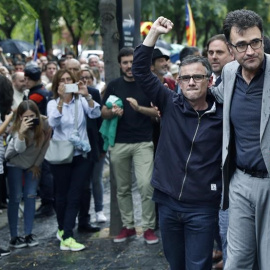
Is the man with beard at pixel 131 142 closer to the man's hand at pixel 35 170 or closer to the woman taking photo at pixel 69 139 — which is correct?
the woman taking photo at pixel 69 139

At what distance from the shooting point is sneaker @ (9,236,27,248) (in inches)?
317

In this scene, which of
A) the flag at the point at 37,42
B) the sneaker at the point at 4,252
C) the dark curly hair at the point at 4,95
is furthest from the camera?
the flag at the point at 37,42

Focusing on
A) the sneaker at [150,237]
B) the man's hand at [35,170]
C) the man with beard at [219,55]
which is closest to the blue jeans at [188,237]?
the man with beard at [219,55]

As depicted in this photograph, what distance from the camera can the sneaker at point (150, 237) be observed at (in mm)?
7867

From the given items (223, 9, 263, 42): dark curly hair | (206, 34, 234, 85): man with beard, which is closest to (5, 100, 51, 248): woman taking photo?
(206, 34, 234, 85): man with beard

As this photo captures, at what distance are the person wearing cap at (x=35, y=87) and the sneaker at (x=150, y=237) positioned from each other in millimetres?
2677

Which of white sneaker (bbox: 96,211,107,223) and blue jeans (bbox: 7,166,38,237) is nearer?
blue jeans (bbox: 7,166,38,237)

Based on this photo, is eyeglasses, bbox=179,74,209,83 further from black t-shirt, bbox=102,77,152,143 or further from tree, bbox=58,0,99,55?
tree, bbox=58,0,99,55

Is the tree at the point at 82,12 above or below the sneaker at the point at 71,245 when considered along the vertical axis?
above

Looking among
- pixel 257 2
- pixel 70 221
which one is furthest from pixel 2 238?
pixel 257 2

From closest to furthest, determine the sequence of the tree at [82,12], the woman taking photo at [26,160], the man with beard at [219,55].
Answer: the man with beard at [219,55] < the woman taking photo at [26,160] < the tree at [82,12]

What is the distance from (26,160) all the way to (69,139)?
0.60 metres

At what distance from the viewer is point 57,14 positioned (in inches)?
911

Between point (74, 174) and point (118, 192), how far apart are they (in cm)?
59
